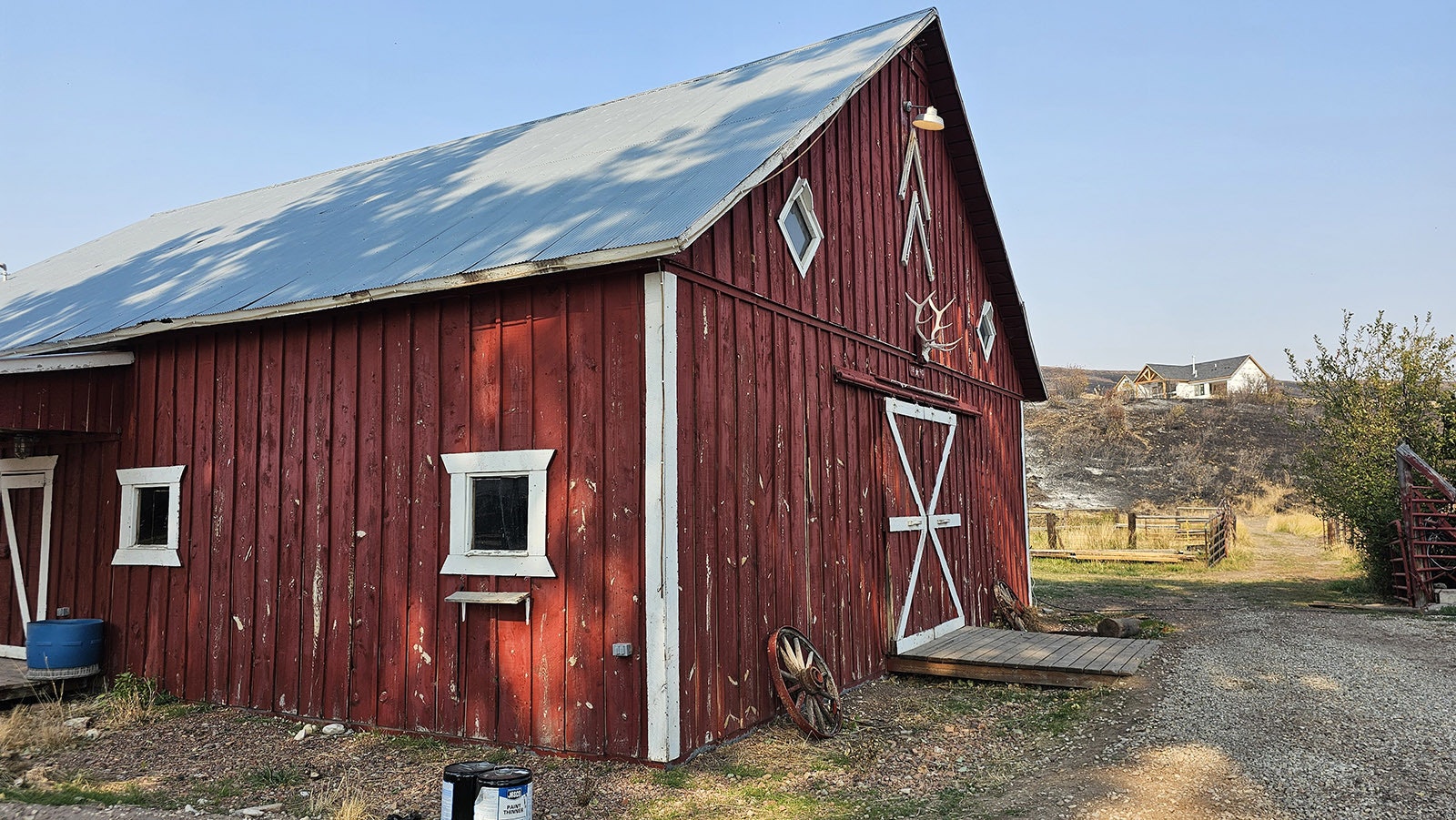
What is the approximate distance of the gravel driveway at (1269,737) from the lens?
5574 millimetres

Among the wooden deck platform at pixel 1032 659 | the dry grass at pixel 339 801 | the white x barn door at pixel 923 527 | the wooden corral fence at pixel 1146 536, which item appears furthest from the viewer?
the wooden corral fence at pixel 1146 536

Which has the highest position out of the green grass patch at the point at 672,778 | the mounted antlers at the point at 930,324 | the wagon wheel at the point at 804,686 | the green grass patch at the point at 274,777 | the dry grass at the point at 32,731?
the mounted antlers at the point at 930,324

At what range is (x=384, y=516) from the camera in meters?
7.47

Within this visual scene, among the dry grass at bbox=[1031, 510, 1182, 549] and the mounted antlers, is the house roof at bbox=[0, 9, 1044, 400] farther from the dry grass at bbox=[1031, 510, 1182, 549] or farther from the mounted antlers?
the dry grass at bbox=[1031, 510, 1182, 549]

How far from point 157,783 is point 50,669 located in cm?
329

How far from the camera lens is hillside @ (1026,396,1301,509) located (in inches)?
1420

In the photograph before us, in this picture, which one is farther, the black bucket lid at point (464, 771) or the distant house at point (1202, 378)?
the distant house at point (1202, 378)

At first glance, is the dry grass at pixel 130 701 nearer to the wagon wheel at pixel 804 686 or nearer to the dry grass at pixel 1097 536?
the wagon wheel at pixel 804 686

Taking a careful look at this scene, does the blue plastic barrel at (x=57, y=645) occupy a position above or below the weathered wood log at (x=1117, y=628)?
above

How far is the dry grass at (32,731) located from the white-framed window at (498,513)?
3.04 meters

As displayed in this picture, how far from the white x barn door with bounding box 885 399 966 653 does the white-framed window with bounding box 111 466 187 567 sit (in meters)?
6.40

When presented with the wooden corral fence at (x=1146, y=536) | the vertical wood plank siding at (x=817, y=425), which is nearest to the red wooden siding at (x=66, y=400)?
the vertical wood plank siding at (x=817, y=425)

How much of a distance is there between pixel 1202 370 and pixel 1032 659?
241 feet

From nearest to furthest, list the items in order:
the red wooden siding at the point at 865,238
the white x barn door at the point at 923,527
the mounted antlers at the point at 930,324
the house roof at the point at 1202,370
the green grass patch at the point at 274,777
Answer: the green grass patch at the point at 274,777, the red wooden siding at the point at 865,238, the white x barn door at the point at 923,527, the mounted antlers at the point at 930,324, the house roof at the point at 1202,370
